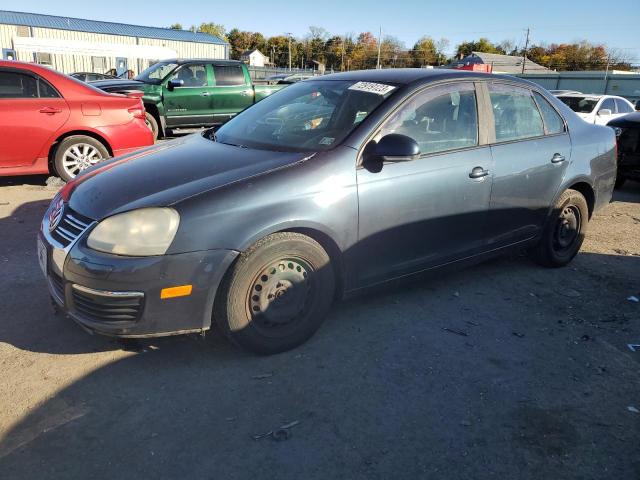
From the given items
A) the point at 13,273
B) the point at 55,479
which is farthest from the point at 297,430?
the point at 13,273

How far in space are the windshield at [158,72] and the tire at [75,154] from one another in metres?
5.02

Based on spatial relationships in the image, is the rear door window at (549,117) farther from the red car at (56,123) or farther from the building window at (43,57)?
the building window at (43,57)

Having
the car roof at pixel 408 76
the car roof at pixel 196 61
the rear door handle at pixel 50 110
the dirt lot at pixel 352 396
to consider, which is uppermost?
the car roof at pixel 196 61

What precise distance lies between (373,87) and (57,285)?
242cm

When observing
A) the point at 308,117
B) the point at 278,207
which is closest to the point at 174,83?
the point at 308,117

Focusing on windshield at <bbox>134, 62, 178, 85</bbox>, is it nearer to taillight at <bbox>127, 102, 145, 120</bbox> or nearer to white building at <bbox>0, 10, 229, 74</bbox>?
taillight at <bbox>127, 102, 145, 120</bbox>

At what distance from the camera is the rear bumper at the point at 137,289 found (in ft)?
8.77

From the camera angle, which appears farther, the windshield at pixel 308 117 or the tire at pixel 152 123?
the tire at pixel 152 123

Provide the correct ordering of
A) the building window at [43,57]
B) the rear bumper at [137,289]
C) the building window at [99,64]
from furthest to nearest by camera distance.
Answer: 1. the building window at [99,64]
2. the building window at [43,57]
3. the rear bumper at [137,289]

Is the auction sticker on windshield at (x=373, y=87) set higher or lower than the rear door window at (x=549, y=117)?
higher

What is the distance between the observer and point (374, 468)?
2.28 meters

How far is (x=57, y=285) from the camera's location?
294 cm

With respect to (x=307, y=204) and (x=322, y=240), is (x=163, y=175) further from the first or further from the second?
(x=322, y=240)

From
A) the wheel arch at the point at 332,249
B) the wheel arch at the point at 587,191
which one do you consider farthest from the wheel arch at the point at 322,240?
the wheel arch at the point at 587,191
